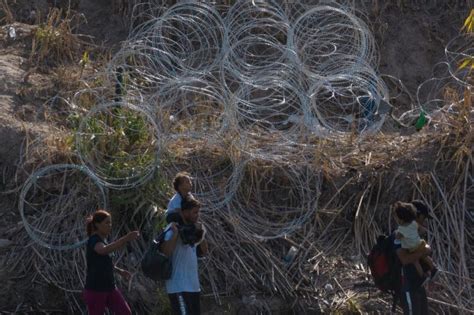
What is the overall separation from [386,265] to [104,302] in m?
2.03

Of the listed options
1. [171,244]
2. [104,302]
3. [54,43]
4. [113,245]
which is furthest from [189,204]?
[54,43]

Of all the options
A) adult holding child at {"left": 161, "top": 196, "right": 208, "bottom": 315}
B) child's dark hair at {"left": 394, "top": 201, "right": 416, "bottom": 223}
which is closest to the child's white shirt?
child's dark hair at {"left": 394, "top": 201, "right": 416, "bottom": 223}

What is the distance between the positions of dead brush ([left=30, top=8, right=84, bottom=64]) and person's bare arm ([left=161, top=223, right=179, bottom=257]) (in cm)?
478

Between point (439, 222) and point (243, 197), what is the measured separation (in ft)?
5.75

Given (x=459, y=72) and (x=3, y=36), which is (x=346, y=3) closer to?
(x=459, y=72)

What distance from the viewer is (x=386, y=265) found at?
810cm

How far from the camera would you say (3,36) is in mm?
12609

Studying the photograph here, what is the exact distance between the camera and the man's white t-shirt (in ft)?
26.4

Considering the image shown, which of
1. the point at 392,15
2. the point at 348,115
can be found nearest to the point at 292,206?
the point at 348,115

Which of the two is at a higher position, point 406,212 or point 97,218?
point 406,212

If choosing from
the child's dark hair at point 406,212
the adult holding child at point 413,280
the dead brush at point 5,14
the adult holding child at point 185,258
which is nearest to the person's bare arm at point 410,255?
the adult holding child at point 413,280

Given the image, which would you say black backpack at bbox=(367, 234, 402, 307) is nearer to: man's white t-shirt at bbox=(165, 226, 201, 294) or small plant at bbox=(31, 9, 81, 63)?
man's white t-shirt at bbox=(165, 226, 201, 294)

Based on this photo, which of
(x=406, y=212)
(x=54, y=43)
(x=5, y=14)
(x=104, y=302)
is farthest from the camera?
(x=5, y=14)

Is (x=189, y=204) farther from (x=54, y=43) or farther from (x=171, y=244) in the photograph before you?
(x=54, y=43)
